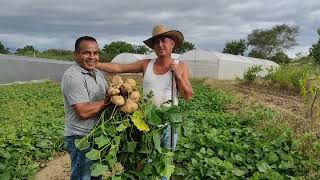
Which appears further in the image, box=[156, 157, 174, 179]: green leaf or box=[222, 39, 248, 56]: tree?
box=[222, 39, 248, 56]: tree

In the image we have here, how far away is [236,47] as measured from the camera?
4716cm

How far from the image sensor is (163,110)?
9.17 ft

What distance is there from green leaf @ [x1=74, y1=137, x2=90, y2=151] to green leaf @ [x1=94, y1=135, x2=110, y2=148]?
0.11m

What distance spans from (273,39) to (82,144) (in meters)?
49.4

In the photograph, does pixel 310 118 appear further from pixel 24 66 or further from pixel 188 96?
pixel 24 66

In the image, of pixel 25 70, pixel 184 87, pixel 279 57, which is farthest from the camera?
pixel 279 57

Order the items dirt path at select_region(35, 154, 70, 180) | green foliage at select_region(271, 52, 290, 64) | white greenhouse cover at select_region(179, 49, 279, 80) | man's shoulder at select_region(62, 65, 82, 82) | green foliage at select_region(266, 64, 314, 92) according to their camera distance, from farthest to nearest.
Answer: green foliage at select_region(271, 52, 290, 64) → white greenhouse cover at select_region(179, 49, 279, 80) → green foliage at select_region(266, 64, 314, 92) → dirt path at select_region(35, 154, 70, 180) → man's shoulder at select_region(62, 65, 82, 82)

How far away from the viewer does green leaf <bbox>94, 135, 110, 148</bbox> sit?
269 centimetres

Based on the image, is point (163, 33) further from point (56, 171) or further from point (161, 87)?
point (56, 171)

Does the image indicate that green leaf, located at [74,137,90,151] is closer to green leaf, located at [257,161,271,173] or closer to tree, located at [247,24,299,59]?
green leaf, located at [257,161,271,173]

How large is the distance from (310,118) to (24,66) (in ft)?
63.1

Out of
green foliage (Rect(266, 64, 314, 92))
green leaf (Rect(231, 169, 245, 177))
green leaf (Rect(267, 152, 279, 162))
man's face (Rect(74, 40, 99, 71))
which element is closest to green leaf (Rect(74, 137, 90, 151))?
man's face (Rect(74, 40, 99, 71))

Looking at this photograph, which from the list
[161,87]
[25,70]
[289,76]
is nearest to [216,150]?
[161,87]

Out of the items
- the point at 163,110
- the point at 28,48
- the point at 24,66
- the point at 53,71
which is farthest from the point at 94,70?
the point at 28,48
